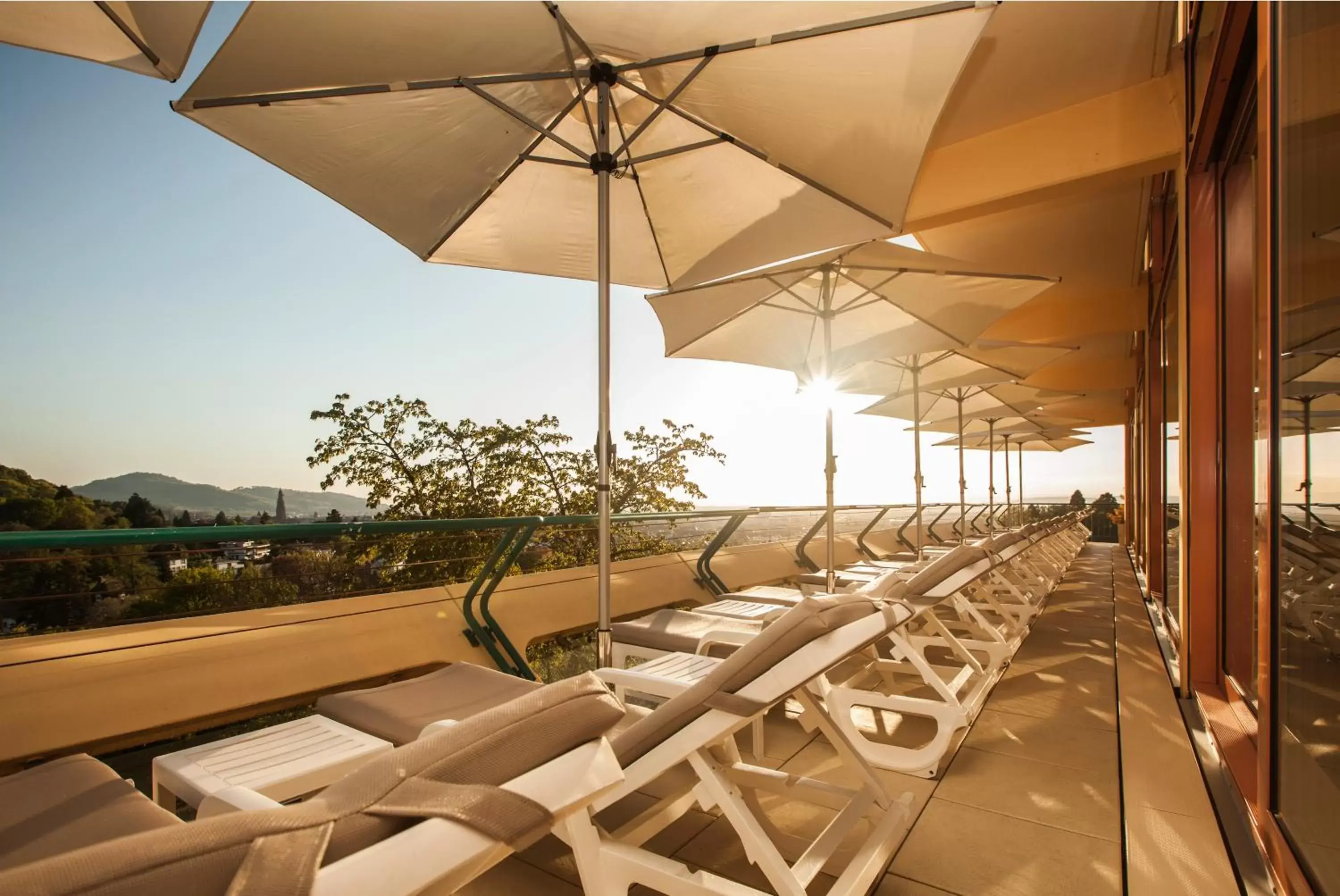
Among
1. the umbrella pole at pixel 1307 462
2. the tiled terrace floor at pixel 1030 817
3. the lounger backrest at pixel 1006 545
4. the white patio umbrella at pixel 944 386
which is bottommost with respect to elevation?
the tiled terrace floor at pixel 1030 817

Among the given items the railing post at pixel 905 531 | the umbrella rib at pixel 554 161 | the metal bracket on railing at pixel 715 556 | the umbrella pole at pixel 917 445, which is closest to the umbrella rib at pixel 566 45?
the umbrella rib at pixel 554 161

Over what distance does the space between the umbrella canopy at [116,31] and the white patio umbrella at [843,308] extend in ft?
8.55

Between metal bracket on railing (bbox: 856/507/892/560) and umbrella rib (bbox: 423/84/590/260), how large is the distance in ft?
22.3

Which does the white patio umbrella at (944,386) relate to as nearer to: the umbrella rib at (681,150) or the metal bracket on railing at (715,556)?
the metal bracket on railing at (715,556)

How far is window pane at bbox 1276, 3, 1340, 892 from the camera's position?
4.40 feet

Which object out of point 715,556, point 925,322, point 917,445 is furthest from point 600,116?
point 917,445

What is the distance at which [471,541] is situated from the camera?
152 inches

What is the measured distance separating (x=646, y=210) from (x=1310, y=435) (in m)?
2.98

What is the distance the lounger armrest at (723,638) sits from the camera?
293cm

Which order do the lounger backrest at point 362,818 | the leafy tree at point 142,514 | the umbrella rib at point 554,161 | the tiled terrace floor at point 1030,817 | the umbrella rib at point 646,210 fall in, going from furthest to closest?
the umbrella rib at point 646,210 < the umbrella rib at point 554,161 < the leafy tree at point 142,514 < the tiled terrace floor at point 1030,817 < the lounger backrest at point 362,818

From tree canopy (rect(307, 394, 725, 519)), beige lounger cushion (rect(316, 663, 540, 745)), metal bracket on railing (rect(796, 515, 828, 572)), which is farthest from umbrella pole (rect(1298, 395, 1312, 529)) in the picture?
tree canopy (rect(307, 394, 725, 519))

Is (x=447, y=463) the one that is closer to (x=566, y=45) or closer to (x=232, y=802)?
(x=566, y=45)

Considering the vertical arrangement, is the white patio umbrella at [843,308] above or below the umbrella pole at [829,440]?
above

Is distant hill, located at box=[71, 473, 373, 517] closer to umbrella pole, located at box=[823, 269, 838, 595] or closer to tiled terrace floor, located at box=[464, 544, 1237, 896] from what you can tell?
umbrella pole, located at box=[823, 269, 838, 595]
